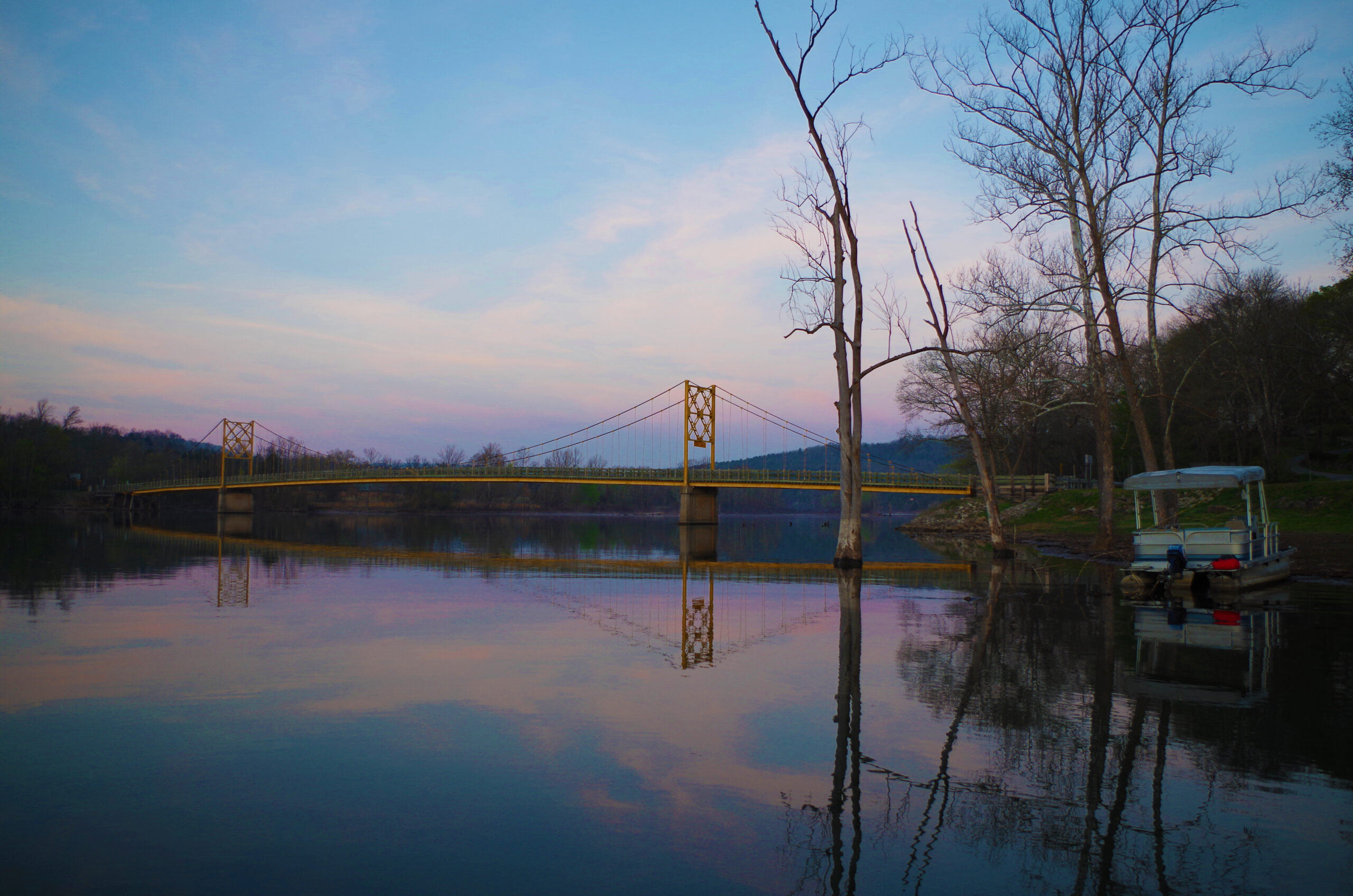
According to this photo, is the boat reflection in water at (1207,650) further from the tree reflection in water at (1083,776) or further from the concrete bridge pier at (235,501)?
the concrete bridge pier at (235,501)

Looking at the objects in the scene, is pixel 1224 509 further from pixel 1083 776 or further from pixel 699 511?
pixel 699 511

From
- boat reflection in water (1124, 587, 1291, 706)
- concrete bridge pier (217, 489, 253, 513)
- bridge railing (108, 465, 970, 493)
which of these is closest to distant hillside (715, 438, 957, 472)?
bridge railing (108, 465, 970, 493)

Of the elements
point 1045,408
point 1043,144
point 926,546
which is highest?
point 1043,144

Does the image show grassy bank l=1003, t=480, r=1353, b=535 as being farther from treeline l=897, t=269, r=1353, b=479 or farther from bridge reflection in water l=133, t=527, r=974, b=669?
bridge reflection in water l=133, t=527, r=974, b=669

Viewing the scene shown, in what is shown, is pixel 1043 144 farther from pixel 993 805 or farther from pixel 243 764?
pixel 243 764

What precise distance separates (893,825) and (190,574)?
66.1ft

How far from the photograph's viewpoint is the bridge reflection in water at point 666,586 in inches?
462

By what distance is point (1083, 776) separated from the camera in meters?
5.55

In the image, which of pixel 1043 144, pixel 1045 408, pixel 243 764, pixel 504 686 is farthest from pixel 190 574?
pixel 1043 144

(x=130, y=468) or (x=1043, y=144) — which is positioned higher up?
(x=1043, y=144)

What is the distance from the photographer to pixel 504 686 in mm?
8055

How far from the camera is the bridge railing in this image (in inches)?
2477

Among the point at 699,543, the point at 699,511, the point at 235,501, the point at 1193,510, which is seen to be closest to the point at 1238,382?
the point at 1193,510

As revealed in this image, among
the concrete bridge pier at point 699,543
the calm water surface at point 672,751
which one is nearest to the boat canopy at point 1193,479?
the calm water surface at point 672,751
